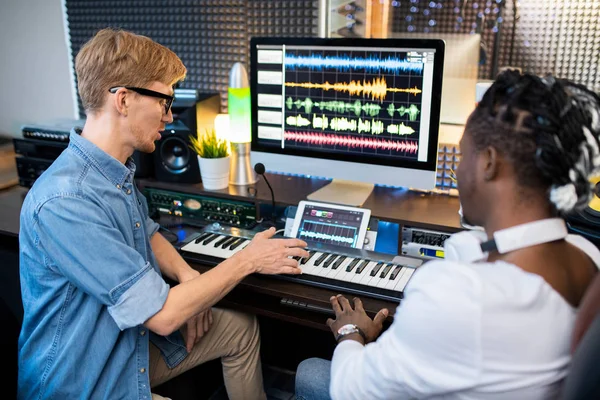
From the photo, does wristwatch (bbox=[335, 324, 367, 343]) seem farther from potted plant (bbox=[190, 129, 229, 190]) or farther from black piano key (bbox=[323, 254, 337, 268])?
potted plant (bbox=[190, 129, 229, 190])

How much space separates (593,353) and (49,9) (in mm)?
3246

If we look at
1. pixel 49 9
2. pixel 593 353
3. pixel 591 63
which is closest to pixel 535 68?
pixel 591 63

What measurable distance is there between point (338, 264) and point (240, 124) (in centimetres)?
79

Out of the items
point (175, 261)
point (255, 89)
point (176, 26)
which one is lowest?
point (175, 261)

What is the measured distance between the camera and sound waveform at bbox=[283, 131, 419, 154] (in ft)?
6.17

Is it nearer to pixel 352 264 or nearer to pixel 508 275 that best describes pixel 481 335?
pixel 508 275

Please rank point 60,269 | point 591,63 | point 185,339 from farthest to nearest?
point 591,63, point 185,339, point 60,269

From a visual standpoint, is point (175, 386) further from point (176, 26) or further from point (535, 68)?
point (535, 68)

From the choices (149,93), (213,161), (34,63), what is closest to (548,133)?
(149,93)

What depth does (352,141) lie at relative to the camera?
6.44 ft

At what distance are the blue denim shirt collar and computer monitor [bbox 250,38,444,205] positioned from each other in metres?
0.74

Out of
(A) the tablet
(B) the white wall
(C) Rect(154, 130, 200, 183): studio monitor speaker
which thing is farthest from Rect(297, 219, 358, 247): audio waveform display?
(B) the white wall

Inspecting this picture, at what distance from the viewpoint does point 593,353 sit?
0.82 m

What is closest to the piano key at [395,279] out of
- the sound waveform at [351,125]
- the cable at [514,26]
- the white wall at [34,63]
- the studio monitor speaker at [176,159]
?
the sound waveform at [351,125]
